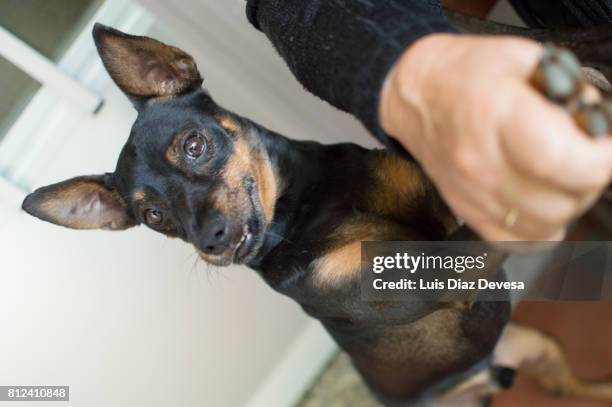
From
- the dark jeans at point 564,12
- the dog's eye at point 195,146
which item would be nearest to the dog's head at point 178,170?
the dog's eye at point 195,146

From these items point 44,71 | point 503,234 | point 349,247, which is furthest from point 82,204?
point 503,234

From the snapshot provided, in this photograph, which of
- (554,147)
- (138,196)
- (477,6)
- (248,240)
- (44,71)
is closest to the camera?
(554,147)

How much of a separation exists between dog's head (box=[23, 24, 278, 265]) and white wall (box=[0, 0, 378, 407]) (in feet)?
1.37

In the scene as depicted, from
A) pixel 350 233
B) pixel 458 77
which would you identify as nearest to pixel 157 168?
pixel 350 233

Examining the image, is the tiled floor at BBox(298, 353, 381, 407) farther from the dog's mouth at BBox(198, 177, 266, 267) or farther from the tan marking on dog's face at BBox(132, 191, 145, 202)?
the tan marking on dog's face at BBox(132, 191, 145, 202)

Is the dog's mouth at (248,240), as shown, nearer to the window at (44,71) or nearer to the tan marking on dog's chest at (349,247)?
the tan marking on dog's chest at (349,247)

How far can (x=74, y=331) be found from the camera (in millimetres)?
2547

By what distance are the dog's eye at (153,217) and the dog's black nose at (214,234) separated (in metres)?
0.29

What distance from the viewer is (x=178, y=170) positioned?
195 centimetres

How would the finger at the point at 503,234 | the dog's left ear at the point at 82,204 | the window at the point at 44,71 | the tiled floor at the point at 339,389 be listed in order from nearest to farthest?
1. the finger at the point at 503,234
2. the dog's left ear at the point at 82,204
3. the window at the point at 44,71
4. the tiled floor at the point at 339,389

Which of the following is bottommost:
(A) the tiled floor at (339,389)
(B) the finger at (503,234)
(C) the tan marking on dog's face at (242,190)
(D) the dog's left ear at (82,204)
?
(A) the tiled floor at (339,389)

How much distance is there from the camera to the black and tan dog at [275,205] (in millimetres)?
1846

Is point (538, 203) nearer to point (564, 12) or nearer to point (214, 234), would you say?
point (214, 234)

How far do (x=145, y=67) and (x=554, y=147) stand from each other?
1589mm
